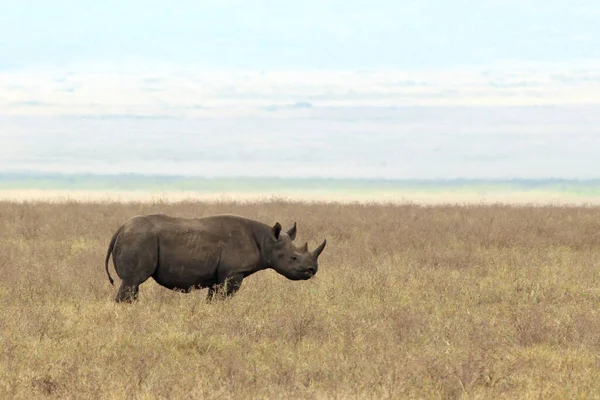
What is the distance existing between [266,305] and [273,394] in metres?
4.69

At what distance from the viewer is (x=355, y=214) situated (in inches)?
1088

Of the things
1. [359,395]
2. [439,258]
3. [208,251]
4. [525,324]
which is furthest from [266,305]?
[439,258]

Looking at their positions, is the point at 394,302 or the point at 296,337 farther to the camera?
the point at 394,302

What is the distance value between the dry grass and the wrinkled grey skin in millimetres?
375

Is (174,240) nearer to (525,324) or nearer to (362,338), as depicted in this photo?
(362,338)

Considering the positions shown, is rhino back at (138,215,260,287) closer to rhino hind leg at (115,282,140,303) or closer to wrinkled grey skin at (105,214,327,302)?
wrinkled grey skin at (105,214,327,302)

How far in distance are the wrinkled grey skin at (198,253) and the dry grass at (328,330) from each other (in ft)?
1.23

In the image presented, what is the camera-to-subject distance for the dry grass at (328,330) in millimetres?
7586

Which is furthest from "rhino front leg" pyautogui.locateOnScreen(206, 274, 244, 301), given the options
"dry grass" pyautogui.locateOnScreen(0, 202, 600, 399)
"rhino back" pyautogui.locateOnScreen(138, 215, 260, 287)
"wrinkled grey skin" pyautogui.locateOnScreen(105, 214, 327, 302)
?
"dry grass" pyautogui.locateOnScreen(0, 202, 600, 399)

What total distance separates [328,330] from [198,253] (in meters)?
2.28

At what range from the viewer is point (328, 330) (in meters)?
10.1

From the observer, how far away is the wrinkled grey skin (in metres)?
11.2

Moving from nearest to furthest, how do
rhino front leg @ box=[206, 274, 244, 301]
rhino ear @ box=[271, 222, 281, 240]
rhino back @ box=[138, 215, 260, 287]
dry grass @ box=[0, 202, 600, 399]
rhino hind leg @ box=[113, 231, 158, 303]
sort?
dry grass @ box=[0, 202, 600, 399] < rhino hind leg @ box=[113, 231, 158, 303] < rhino back @ box=[138, 215, 260, 287] < rhino front leg @ box=[206, 274, 244, 301] < rhino ear @ box=[271, 222, 281, 240]

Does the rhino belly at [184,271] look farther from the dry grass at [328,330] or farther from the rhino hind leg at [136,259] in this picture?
the dry grass at [328,330]
